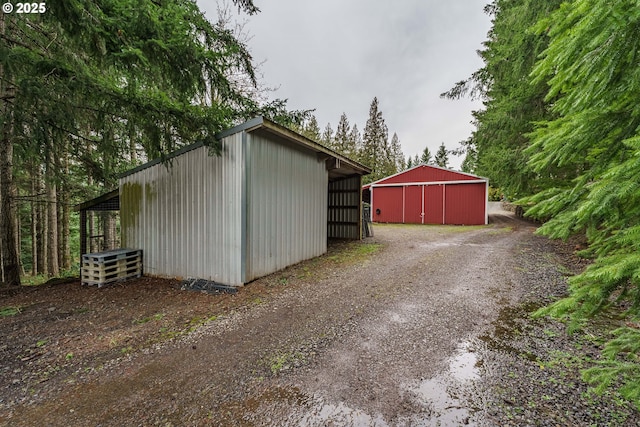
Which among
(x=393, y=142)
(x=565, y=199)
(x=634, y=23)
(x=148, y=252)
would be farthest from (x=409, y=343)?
(x=393, y=142)

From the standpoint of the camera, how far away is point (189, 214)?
5094 mm

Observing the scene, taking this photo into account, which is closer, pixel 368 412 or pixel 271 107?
pixel 368 412

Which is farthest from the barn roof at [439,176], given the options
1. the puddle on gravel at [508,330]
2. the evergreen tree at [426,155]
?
the evergreen tree at [426,155]

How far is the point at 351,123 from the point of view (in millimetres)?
34781

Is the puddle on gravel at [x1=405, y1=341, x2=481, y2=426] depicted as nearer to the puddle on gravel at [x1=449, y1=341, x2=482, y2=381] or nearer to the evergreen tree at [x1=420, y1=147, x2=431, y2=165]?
the puddle on gravel at [x1=449, y1=341, x2=482, y2=381]

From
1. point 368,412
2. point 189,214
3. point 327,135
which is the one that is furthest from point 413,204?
point 327,135

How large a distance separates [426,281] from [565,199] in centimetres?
354

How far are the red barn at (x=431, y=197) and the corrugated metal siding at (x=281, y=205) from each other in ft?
34.1

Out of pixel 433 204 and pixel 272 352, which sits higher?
pixel 433 204

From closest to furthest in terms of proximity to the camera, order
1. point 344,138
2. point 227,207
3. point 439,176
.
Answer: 1. point 227,207
2. point 439,176
3. point 344,138

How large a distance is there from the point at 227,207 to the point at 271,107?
7.32 feet

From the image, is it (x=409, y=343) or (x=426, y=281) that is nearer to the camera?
(x=409, y=343)

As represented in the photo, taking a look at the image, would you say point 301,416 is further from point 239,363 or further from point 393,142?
point 393,142

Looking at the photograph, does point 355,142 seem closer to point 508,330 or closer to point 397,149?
point 397,149
